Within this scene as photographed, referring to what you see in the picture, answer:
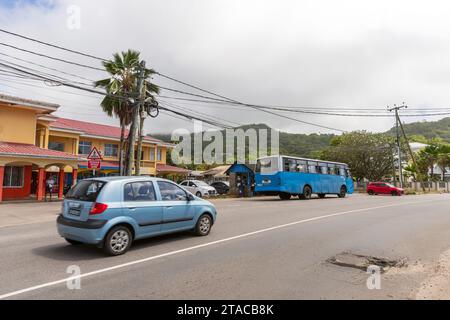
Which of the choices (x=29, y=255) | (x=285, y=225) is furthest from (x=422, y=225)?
(x=29, y=255)

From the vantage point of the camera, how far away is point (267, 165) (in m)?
22.3

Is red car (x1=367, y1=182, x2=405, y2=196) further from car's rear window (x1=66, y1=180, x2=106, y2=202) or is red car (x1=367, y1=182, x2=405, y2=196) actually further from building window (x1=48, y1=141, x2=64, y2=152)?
car's rear window (x1=66, y1=180, x2=106, y2=202)

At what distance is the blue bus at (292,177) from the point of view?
2162 cm

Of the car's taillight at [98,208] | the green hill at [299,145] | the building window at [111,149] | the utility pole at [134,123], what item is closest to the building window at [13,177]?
the utility pole at [134,123]

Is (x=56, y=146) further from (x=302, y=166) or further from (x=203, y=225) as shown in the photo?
(x=203, y=225)

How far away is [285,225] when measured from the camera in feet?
33.3

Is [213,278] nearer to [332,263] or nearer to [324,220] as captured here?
[332,263]

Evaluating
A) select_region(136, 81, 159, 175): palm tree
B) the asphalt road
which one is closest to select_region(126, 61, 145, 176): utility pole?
select_region(136, 81, 159, 175): palm tree

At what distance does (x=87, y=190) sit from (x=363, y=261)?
5.80 m

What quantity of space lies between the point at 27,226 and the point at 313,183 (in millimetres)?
19115

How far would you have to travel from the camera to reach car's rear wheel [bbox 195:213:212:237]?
26.6 feet

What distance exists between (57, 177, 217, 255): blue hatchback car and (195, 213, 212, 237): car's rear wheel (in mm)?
555

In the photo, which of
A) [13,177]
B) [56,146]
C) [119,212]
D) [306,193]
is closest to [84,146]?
[56,146]

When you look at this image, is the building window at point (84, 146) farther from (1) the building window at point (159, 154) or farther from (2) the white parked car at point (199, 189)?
(2) the white parked car at point (199, 189)
